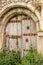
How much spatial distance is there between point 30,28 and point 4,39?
1.06 m

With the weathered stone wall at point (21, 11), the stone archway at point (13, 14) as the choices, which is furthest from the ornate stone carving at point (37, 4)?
the stone archway at point (13, 14)

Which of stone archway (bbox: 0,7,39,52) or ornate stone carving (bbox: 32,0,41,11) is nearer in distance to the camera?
ornate stone carving (bbox: 32,0,41,11)

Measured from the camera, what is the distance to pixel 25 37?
759 centimetres

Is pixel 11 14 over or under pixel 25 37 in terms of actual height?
over

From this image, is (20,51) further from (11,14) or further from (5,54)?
(11,14)

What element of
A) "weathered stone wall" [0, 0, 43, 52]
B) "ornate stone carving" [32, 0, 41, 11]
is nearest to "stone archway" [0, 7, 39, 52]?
"weathered stone wall" [0, 0, 43, 52]

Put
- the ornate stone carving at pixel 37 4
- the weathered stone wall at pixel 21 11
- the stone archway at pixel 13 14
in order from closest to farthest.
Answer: the weathered stone wall at pixel 21 11 < the ornate stone carving at pixel 37 4 < the stone archway at pixel 13 14

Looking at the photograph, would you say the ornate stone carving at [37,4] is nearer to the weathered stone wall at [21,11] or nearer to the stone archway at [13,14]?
the weathered stone wall at [21,11]

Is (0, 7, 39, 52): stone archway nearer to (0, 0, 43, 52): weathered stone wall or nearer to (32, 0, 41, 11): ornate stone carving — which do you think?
(0, 0, 43, 52): weathered stone wall

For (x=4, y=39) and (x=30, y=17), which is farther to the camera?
(x=4, y=39)

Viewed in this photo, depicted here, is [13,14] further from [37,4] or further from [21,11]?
[37,4]

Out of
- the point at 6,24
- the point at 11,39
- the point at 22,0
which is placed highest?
the point at 22,0

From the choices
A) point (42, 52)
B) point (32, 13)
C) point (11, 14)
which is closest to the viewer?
point (42, 52)

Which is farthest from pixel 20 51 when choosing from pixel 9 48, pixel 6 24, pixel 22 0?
pixel 22 0
